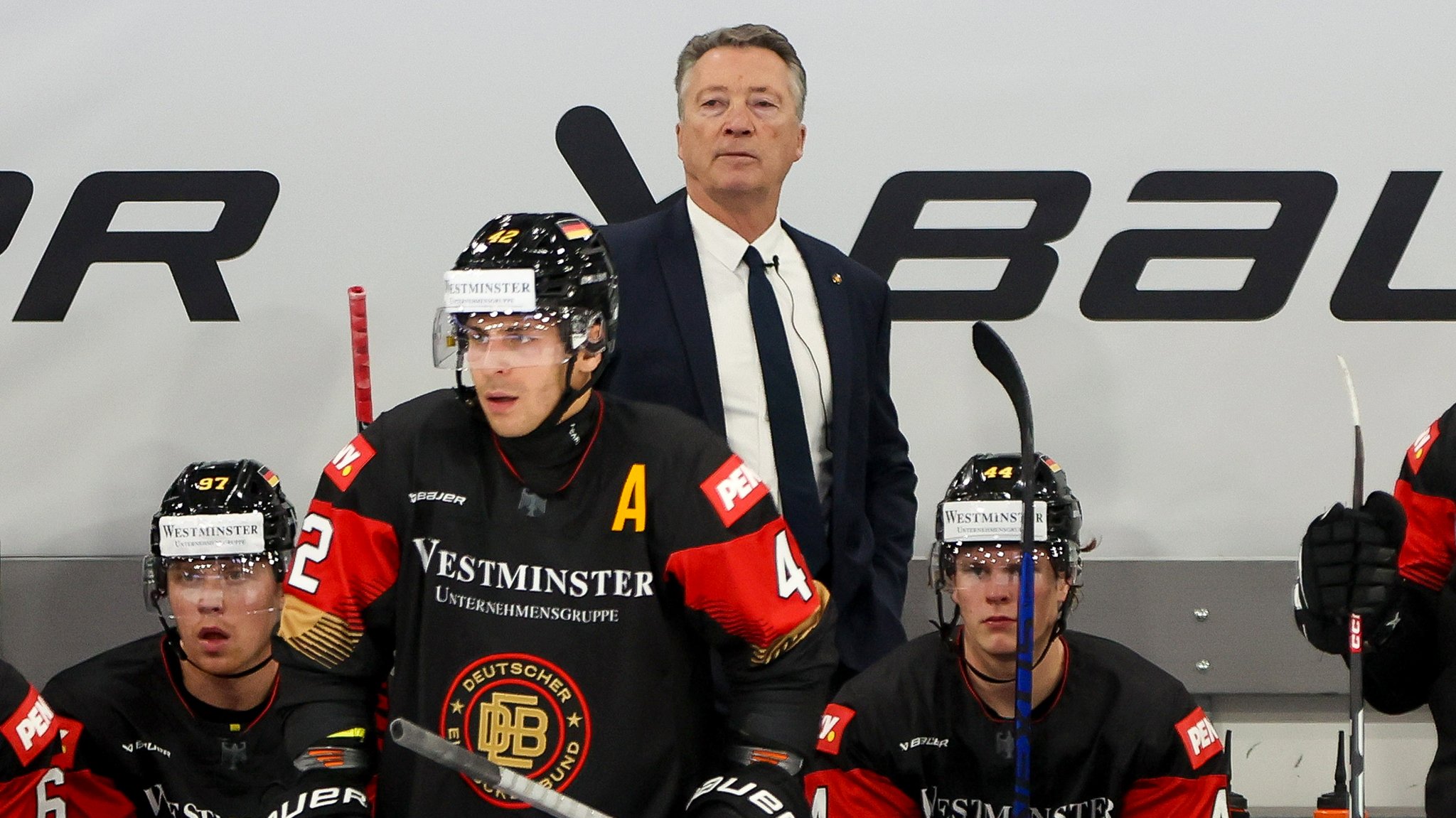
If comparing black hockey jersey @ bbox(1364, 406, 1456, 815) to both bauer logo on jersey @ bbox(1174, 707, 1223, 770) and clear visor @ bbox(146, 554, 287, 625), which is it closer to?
bauer logo on jersey @ bbox(1174, 707, 1223, 770)

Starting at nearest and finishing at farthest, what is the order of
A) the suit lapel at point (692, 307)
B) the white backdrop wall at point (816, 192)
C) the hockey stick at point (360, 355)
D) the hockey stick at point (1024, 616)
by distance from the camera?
the hockey stick at point (1024, 616) < the suit lapel at point (692, 307) < the hockey stick at point (360, 355) < the white backdrop wall at point (816, 192)

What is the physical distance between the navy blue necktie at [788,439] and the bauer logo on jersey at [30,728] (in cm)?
115

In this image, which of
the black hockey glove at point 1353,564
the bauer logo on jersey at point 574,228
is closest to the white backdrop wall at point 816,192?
the black hockey glove at point 1353,564

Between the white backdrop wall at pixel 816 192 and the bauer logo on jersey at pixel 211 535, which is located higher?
the white backdrop wall at pixel 816 192

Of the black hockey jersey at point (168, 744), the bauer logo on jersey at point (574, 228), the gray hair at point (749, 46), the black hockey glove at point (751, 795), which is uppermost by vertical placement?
the gray hair at point (749, 46)

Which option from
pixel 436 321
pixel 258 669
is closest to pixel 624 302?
pixel 436 321

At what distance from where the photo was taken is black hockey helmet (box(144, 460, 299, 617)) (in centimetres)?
272

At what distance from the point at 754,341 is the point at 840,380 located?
14cm

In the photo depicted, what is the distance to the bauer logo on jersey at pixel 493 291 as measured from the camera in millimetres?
1794

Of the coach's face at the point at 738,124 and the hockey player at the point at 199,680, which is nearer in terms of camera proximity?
the coach's face at the point at 738,124

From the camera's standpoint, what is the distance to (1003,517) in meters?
2.45

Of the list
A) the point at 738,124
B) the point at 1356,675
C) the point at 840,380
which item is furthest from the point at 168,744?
the point at 1356,675

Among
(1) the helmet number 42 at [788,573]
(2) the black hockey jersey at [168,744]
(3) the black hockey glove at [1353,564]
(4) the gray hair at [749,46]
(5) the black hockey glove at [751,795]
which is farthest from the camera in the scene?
(2) the black hockey jersey at [168,744]

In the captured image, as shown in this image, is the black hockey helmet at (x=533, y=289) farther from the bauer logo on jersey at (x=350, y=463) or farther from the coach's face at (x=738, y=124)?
the coach's face at (x=738, y=124)
